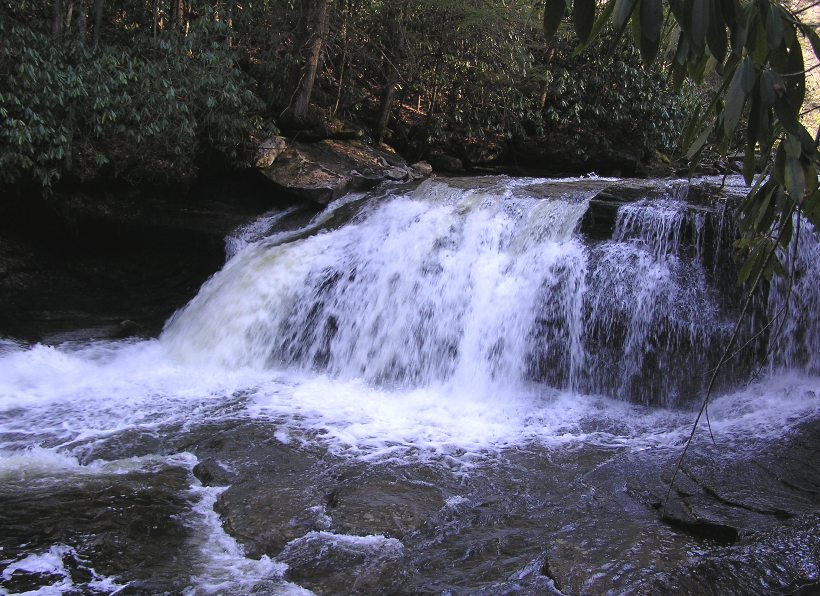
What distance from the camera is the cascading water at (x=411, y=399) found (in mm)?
3719

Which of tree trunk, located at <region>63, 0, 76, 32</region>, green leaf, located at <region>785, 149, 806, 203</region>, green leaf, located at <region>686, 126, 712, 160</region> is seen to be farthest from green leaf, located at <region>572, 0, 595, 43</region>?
tree trunk, located at <region>63, 0, 76, 32</region>

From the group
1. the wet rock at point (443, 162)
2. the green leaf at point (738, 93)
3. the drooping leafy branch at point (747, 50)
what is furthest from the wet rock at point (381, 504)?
the wet rock at point (443, 162)

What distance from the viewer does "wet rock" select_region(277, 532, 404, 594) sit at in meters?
3.44

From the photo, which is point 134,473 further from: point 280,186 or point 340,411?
point 280,186

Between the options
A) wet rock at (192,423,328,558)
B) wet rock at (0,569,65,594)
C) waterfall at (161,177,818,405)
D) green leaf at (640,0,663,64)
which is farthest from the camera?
waterfall at (161,177,818,405)

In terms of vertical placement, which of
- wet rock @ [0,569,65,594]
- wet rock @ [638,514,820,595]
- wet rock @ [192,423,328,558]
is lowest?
wet rock @ [0,569,65,594]

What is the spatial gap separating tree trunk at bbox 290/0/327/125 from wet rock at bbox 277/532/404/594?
7925 mm

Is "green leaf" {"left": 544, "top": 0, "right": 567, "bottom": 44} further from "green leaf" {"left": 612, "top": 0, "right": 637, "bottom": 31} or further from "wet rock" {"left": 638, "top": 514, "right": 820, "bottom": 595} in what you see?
"wet rock" {"left": 638, "top": 514, "right": 820, "bottom": 595}

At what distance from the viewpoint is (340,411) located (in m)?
6.03

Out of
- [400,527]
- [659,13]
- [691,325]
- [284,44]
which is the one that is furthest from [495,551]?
[284,44]

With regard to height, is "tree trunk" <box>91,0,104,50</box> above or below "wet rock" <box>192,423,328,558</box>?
above

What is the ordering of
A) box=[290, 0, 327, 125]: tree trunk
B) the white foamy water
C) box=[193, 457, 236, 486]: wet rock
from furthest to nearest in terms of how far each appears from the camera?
box=[290, 0, 327, 125]: tree trunk → the white foamy water → box=[193, 457, 236, 486]: wet rock

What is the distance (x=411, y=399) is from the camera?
6477mm

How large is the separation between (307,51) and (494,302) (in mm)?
5494
